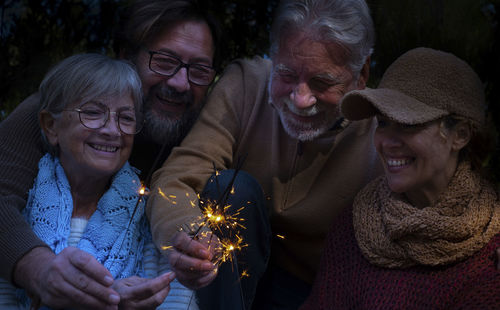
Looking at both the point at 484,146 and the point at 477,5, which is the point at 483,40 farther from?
the point at 484,146

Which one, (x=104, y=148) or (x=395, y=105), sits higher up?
(x=395, y=105)

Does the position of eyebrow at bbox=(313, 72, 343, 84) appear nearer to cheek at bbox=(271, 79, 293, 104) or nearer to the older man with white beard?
the older man with white beard

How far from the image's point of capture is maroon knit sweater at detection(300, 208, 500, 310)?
2.10 meters

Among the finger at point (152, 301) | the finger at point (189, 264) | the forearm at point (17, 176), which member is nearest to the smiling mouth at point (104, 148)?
the forearm at point (17, 176)

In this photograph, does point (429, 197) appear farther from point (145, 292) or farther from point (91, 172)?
point (91, 172)

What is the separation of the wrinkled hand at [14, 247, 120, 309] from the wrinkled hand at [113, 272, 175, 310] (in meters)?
0.08

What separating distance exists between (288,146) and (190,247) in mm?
1058

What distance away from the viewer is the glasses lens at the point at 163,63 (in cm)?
312

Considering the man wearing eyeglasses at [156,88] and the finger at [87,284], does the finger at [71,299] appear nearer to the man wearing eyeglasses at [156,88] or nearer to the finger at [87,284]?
the finger at [87,284]

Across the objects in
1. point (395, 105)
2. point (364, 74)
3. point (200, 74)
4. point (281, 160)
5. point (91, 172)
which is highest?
point (395, 105)

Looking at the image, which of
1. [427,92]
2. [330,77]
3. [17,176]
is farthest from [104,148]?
[427,92]

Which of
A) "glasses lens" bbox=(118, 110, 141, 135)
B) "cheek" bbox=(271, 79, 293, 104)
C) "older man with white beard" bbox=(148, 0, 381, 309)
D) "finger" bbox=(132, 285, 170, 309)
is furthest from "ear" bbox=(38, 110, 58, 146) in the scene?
"cheek" bbox=(271, 79, 293, 104)

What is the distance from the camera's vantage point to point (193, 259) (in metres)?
2.16

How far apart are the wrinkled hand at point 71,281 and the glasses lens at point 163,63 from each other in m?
1.27
